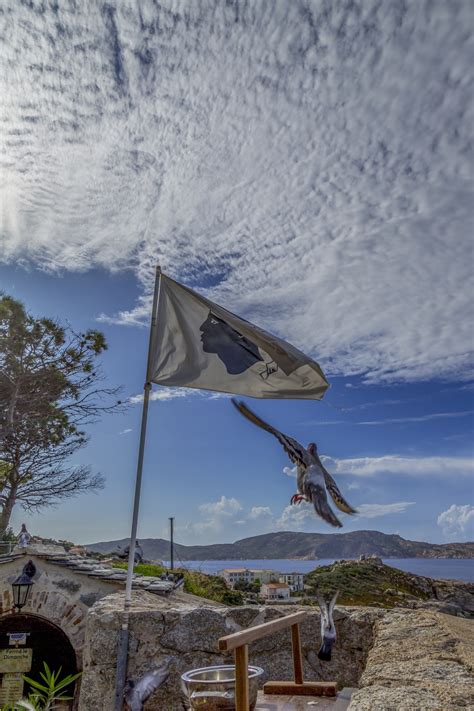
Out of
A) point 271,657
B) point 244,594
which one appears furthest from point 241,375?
point 244,594

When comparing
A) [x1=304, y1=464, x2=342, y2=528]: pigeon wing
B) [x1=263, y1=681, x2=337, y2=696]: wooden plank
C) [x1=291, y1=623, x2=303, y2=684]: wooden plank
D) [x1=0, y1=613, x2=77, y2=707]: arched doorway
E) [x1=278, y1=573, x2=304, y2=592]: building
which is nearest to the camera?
[x1=263, y1=681, x2=337, y2=696]: wooden plank

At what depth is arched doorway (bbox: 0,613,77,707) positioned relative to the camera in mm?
7707

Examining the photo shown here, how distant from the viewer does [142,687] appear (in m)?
3.76

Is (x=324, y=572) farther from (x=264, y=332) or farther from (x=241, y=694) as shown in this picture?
(x=241, y=694)

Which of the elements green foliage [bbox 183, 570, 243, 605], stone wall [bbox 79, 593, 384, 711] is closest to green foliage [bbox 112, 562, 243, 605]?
green foliage [bbox 183, 570, 243, 605]

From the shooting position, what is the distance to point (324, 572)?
6609 millimetres

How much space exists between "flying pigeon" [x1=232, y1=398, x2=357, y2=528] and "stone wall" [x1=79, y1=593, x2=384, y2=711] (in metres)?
1.06

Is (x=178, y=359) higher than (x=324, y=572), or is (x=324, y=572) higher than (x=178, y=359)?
(x=178, y=359)

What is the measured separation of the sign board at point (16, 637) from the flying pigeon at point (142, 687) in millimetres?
4962

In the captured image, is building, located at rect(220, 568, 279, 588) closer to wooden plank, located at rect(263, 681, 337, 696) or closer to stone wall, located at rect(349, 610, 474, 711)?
stone wall, located at rect(349, 610, 474, 711)

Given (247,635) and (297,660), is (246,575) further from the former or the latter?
(247,635)

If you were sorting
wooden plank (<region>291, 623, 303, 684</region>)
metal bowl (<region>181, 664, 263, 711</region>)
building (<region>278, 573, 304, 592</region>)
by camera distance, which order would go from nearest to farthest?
metal bowl (<region>181, 664, 263, 711</region>)
wooden plank (<region>291, 623, 303, 684</region>)
building (<region>278, 573, 304, 592</region>)

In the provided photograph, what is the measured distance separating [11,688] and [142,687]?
5.49m

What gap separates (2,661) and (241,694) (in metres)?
7.68
